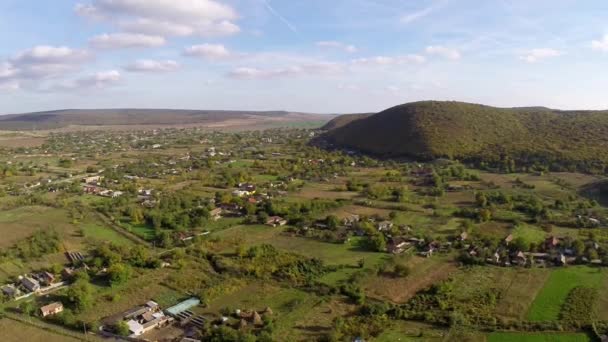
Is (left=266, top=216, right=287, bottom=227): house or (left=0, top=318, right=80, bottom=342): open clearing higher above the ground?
(left=266, top=216, right=287, bottom=227): house

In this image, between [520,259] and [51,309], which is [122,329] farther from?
[520,259]

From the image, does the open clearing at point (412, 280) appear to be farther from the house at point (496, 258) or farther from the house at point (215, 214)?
the house at point (215, 214)

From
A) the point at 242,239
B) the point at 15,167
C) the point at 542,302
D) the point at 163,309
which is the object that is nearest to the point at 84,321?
the point at 163,309

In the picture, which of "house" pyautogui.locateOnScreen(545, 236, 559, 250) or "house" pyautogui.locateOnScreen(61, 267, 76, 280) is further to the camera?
"house" pyautogui.locateOnScreen(545, 236, 559, 250)

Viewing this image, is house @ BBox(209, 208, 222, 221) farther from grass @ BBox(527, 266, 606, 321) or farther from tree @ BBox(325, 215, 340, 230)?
grass @ BBox(527, 266, 606, 321)

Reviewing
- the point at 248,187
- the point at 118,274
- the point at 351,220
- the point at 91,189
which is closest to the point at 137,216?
the point at 118,274

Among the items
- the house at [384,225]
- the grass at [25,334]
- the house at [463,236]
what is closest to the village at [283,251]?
the house at [463,236]

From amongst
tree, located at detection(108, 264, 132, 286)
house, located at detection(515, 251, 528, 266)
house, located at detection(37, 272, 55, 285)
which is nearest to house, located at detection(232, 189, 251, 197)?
tree, located at detection(108, 264, 132, 286)
